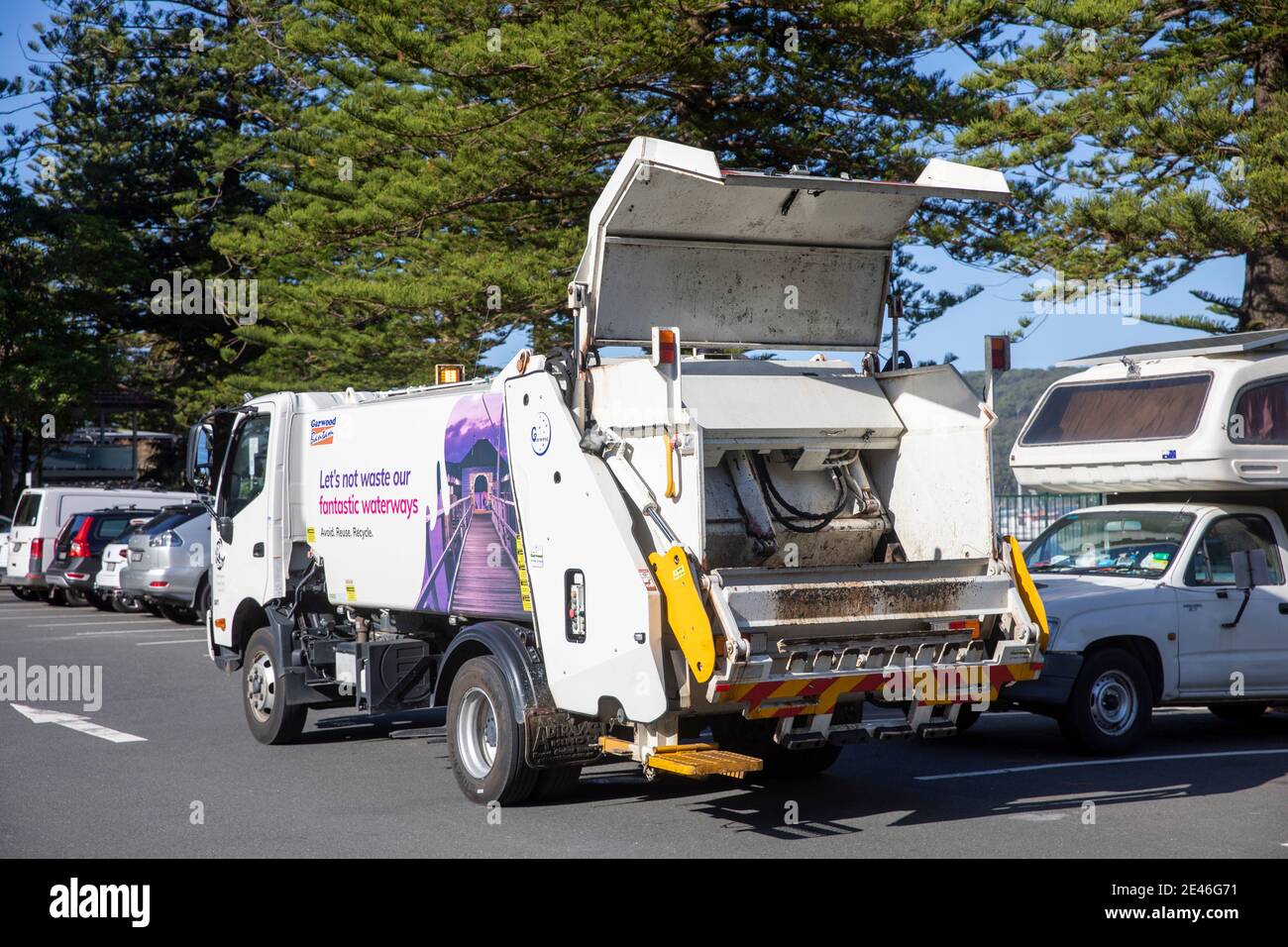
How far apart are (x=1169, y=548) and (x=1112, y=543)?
54 centimetres

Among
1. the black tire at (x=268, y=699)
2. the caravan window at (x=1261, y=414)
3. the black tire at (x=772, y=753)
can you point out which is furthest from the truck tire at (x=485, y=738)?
the caravan window at (x=1261, y=414)

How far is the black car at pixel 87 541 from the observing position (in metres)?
23.9

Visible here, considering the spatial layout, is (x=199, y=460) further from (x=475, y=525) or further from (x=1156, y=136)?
(x=1156, y=136)

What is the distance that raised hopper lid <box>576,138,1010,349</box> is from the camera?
7746 millimetres

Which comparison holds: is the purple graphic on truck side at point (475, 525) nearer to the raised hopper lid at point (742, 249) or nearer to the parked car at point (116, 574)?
the raised hopper lid at point (742, 249)

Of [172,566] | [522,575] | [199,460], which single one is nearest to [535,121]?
[172,566]

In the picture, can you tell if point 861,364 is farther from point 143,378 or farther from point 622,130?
point 143,378

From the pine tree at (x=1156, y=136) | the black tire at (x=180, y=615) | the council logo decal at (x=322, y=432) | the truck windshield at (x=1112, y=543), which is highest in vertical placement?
the pine tree at (x=1156, y=136)

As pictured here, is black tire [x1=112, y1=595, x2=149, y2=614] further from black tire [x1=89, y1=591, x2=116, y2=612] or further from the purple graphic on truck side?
the purple graphic on truck side

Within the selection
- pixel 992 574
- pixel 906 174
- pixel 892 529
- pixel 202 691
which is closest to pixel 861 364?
pixel 892 529

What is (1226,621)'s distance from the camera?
10289mm

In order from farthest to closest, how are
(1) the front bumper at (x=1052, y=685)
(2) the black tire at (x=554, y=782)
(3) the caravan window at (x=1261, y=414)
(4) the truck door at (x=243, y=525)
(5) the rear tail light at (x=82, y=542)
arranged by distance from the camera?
(5) the rear tail light at (x=82, y=542), (4) the truck door at (x=243, y=525), (3) the caravan window at (x=1261, y=414), (1) the front bumper at (x=1052, y=685), (2) the black tire at (x=554, y=782)

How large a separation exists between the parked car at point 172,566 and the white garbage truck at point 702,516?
1214 cm

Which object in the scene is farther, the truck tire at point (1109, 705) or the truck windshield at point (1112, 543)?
the truck windshield at point (1112, 543)
